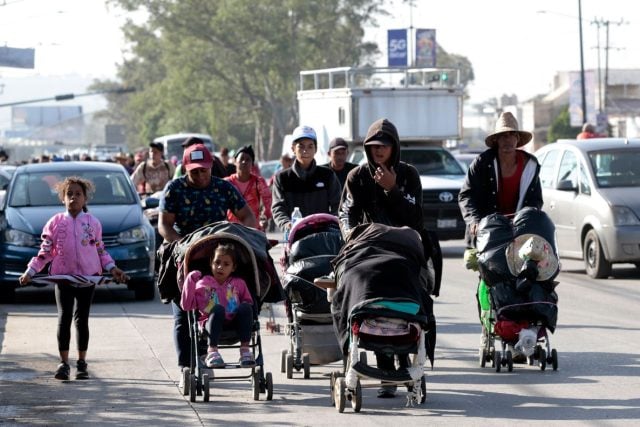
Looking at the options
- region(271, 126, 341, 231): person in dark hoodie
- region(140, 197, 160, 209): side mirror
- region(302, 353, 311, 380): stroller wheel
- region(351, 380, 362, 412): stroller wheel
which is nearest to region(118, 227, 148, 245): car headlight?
region(140, 197, 160, 209): side mirror

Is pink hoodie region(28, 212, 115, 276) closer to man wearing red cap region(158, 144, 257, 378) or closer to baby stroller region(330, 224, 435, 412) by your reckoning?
man wearing red cap region(158, 144, 257, 378)

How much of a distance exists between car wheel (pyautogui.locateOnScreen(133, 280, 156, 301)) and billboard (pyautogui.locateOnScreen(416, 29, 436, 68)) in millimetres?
65610

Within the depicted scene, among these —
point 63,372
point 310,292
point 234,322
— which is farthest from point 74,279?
point 310,292

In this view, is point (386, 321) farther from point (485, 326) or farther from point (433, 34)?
point (433, 34)

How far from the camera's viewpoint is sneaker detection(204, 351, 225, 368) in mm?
9867

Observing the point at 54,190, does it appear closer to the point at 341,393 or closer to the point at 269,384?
the point at 269,384

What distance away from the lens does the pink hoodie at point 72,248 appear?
11227mm

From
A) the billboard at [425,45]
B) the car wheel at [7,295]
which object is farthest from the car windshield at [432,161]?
the billboard at [425,45]

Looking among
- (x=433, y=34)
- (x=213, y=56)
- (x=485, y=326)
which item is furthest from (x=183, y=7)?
(x=485, y=326)

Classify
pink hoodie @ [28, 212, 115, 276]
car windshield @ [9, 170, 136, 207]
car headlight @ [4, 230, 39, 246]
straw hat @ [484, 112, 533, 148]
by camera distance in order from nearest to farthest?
pink hoodie @ [28, 212, 115, 276] < straw hat @ [484, 112, 533, 148] < car headlight @ [4, 230, 39, 246] < car windshield @ [9, 170, 136, 207]

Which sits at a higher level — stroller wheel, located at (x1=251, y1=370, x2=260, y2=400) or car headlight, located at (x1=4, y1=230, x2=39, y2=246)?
car headlight, located at (x1=4, y1=230, x2=39, y2=246)

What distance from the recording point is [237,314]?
32.8 ft

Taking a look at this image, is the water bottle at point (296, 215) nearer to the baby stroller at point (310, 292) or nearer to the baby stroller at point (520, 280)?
the baby stroller at point (310, 292)

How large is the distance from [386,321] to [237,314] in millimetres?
1206
